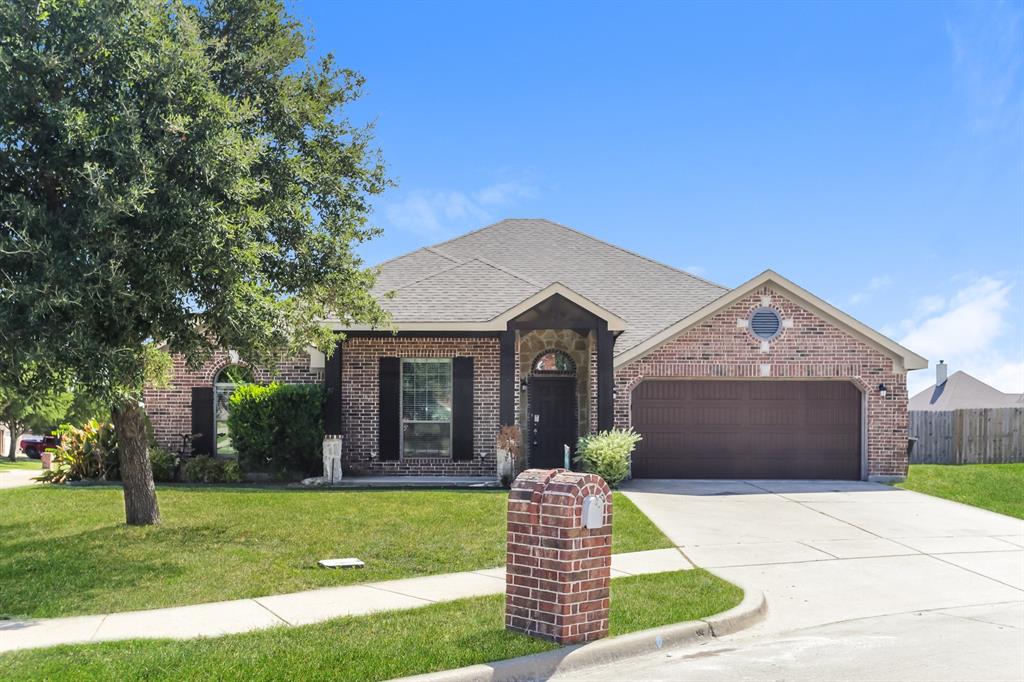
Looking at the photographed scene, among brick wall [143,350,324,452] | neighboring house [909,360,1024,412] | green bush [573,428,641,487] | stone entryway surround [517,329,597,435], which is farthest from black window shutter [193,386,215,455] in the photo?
neighboring house [909,360,1024,412]

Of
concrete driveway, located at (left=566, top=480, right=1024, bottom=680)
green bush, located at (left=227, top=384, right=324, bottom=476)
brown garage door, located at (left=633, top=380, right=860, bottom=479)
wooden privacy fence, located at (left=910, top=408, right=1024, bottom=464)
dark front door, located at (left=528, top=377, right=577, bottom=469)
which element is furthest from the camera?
wooden privacy fence, located at (left=910, top=408, right=1024, bottom=464)

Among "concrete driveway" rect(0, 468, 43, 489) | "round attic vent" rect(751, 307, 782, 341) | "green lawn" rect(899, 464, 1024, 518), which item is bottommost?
"concrete driveway" rect(0, 468, 43, 489)

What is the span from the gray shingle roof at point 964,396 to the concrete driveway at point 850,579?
2222 cm

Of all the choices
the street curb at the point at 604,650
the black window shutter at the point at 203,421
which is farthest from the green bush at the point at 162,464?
the street curb at the point at 604,650

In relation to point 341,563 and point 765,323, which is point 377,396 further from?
point 341,563

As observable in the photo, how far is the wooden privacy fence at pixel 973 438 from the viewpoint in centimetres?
2633

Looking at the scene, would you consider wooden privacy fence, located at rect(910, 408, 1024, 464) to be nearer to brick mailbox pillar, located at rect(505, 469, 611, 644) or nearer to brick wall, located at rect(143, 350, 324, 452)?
brick wall, located at rect(143, 350, 324, 452)

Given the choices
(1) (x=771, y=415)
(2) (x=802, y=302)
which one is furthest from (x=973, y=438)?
(2) (x=802, y=302)

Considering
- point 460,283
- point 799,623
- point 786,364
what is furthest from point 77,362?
point 786,364

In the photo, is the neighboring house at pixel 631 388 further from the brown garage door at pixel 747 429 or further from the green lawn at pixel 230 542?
the green lawn at pixel 230 542

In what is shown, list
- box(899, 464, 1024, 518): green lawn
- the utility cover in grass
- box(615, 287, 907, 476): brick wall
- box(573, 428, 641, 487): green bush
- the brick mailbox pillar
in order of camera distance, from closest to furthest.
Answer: the brick mailbox pillar
the utility cover in grass
box(899, 464, 1024, 518): green lawn
box(573, 428, 641, 487): green bush
box(615, 287, 907, 476): brick wall

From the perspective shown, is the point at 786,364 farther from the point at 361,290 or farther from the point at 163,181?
the point at 163,181

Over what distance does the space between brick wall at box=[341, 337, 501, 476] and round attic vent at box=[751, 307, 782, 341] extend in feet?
18.5

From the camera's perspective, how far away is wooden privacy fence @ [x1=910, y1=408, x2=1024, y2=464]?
26.3 metres
